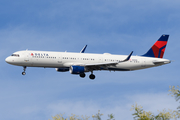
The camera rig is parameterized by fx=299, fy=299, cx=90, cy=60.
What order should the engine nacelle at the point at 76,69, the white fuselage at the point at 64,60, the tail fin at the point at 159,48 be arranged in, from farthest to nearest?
the tail fin at the point at 159,48, the engine nacelle at the point at 76,69, the white fuselage at the point at 64,60

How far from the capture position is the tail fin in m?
66.6

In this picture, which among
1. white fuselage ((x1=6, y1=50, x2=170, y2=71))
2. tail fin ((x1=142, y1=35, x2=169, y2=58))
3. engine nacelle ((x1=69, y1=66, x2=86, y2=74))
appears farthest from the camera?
tail fin ((x1=142, y1=35, x2=169, y2=58))

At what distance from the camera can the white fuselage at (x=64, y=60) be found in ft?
181

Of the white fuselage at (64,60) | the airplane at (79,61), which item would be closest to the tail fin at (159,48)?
the airplane at (79,61)

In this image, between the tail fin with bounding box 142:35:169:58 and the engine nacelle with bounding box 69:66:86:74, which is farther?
the tail fin with bounding box 142:35:169:58

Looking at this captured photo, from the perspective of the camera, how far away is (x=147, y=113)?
90.7 feet

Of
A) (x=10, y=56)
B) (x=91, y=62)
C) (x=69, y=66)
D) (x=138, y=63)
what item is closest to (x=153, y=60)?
(x=138, y=63)

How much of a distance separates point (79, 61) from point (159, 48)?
20.5 metres

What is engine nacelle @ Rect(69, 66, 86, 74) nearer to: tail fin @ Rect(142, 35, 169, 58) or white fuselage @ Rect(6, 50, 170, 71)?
white fuselage @ Rect(6, 50, 170, 71)

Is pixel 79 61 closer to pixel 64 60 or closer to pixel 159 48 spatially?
pixel 64 60

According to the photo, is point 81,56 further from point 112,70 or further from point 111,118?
point 111,118

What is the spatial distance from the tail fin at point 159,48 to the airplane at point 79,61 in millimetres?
1493

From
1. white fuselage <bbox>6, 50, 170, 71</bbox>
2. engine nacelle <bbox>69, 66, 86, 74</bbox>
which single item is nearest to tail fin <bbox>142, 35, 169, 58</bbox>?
white fuselage <bbox>6, 50, 170, 71</bbox>

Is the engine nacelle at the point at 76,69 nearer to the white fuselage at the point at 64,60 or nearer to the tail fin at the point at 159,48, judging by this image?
the white fuselage at the point at 64,60
